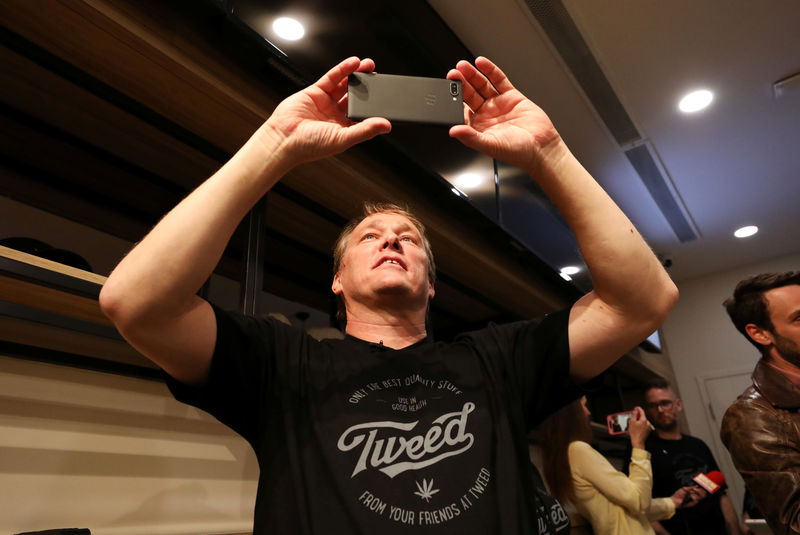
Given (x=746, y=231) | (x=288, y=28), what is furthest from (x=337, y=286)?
(x=746, y=231)

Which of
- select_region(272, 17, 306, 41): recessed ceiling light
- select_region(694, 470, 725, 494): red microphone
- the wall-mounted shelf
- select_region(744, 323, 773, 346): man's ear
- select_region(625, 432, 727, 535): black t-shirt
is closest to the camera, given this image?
the wall-mounted shelf

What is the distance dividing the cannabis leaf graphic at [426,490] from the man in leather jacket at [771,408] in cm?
94

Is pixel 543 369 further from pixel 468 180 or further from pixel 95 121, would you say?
pixel 468 180

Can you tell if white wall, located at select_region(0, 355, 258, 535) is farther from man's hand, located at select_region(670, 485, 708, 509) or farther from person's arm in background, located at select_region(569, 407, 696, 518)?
man's hand, located at select_region(670, 485, 708, 509)

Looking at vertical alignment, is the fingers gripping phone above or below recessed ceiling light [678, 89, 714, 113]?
below

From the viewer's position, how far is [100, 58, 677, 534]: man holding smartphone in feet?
2.33

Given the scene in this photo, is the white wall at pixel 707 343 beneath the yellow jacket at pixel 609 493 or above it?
above

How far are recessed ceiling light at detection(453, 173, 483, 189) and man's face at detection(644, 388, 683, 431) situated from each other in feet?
6.06

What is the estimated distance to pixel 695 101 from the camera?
2879 millimetres

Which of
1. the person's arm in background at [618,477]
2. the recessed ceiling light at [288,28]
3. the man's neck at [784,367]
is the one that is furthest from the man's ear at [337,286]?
the person's arm in background at [618,477]

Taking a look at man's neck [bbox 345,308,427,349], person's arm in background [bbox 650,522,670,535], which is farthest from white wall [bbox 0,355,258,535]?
person's arm in background [bbox 650,522,670,535]

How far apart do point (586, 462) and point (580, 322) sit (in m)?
1.43

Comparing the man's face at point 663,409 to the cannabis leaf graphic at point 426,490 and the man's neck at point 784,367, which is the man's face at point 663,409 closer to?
the man's neck at point 784,367

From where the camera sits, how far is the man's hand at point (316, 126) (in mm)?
779
